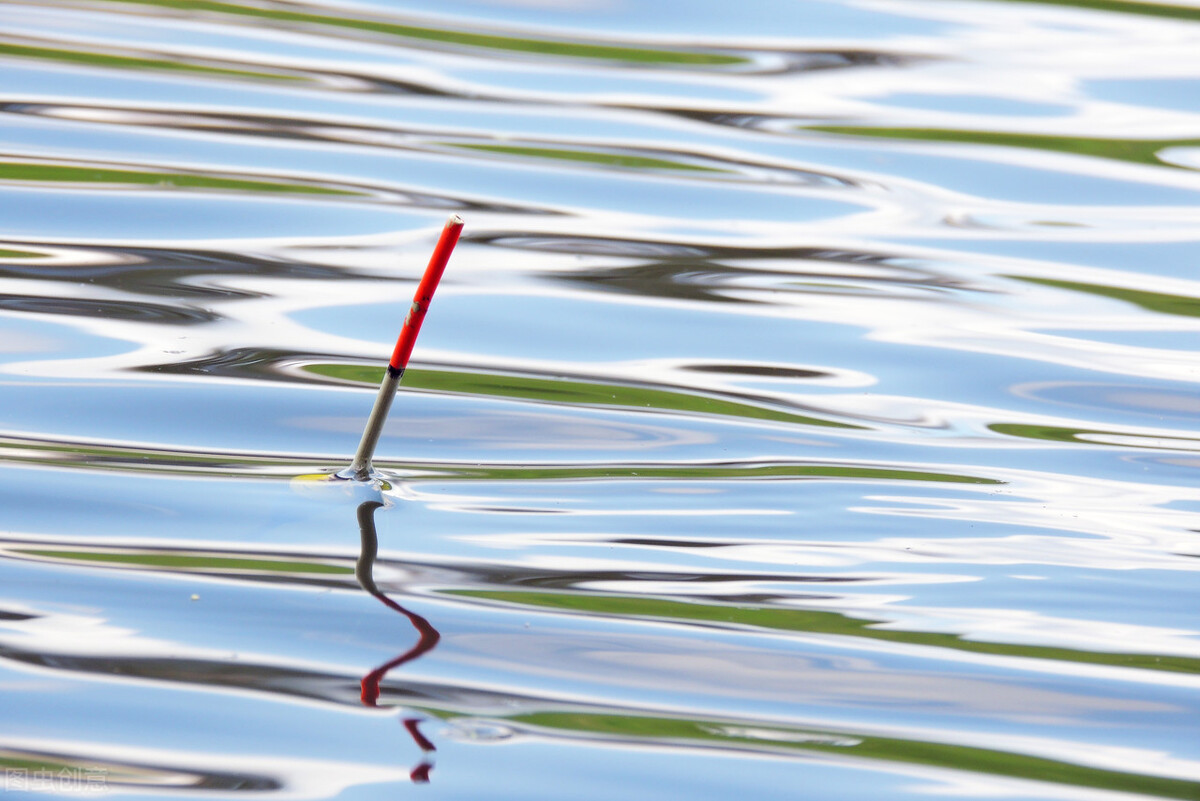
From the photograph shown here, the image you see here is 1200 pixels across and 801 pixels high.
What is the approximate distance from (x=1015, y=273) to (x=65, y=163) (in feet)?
9.88

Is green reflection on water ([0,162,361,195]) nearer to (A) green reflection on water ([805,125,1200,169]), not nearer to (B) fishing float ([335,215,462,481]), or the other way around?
(B) fishing float ([335,215,462,481])

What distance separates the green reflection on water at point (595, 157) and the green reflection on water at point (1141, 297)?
123 cm

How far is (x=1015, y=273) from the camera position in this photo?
13.6 ft

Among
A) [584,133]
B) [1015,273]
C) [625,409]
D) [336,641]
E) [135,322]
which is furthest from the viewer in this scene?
[584,133]

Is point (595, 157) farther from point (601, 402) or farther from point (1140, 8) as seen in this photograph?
point (1140, 8)

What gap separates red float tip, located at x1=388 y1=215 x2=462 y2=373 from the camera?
94.0 inches

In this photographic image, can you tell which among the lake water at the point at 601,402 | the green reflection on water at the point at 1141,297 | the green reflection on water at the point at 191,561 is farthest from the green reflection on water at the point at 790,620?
the green reflection on water at the point at 1141,297

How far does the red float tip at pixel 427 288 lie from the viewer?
239 centimetres

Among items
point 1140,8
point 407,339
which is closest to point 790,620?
point 407,339

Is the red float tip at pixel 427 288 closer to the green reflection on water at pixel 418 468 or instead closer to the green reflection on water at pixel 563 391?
the green reflection on water at pixel 418 468

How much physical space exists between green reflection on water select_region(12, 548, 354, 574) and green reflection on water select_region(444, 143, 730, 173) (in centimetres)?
261

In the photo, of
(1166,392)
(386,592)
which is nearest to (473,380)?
(386,592)

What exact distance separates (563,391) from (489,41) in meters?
2.80

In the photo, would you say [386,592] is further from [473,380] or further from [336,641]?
[473,380]
